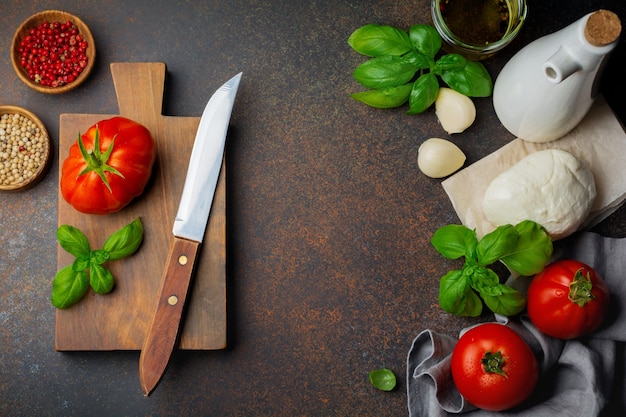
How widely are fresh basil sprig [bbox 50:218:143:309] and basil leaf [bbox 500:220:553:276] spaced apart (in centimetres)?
68

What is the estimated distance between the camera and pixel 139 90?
1.20 m

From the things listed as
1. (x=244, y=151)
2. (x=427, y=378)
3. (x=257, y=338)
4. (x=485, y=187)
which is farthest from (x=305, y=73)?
(x=427, y=378)

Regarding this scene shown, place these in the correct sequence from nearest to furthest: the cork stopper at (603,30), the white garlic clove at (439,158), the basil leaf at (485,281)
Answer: the cork stopper at (603,30), the basil leaf at (485,281), the white garlic clove at (439,158)

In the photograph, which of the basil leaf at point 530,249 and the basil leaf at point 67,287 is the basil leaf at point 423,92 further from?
the basil leaf at point 67,287

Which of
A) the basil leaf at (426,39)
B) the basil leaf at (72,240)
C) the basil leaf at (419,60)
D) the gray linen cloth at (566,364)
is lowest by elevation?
the gray linen cloth at (566,364)

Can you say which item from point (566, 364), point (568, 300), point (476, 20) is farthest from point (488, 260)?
point (476, 20)

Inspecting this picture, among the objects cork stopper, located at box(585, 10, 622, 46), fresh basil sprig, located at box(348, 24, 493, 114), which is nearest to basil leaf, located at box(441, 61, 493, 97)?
fresh basil sprig, located at box(348, 24, 493, 114)

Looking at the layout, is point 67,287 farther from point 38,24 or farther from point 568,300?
point 568,300

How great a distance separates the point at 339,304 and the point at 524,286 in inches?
13.8

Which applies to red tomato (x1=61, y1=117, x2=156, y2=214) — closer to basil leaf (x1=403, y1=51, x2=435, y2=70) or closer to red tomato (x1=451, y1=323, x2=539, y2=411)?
basil leaf (x1=403, y1=51, x2=435, y2=70)

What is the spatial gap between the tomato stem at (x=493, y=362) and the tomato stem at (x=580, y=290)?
15 centimetres

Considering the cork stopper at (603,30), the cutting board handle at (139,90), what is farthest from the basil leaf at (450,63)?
the cutting board handle at (139,90)

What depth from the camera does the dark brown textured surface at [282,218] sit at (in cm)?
120

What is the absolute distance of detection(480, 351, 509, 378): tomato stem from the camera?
1.04 m
